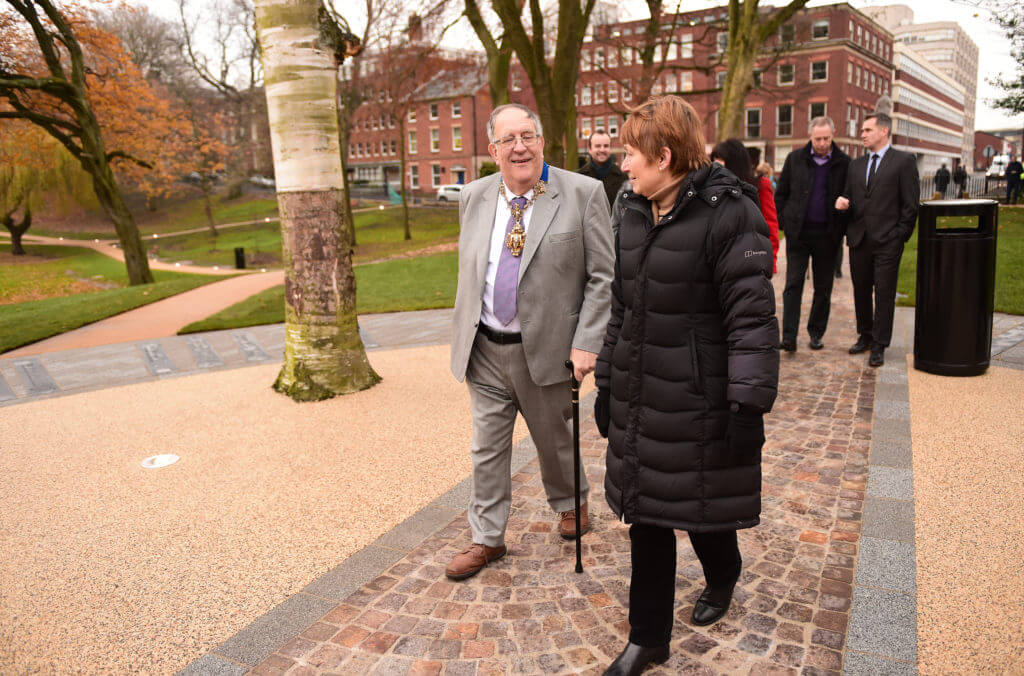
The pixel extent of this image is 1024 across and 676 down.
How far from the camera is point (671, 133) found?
8.60 feet

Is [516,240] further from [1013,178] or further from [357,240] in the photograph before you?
[357,240]

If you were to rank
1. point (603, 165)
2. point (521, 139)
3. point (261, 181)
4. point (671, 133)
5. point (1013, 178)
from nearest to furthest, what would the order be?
point (671, 133), point (521, 139), point (603, 165), point (1013, 178), point (261, 181)

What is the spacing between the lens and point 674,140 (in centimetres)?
263

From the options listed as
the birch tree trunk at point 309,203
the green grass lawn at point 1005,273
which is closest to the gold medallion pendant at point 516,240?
the birch tree trunk at point 309,203

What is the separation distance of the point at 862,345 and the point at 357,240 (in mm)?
32339

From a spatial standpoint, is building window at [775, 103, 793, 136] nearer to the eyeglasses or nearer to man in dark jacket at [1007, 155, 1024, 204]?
man in dark jacket at [1007, 155, 1024, 204]

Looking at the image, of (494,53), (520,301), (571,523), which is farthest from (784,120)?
(520,301)

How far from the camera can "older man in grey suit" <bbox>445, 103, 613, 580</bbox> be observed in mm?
3518

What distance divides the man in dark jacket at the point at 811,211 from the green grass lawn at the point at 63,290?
9479 mm

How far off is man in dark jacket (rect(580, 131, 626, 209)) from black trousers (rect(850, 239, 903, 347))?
8.22ft

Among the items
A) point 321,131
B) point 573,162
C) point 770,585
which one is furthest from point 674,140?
point 573,162

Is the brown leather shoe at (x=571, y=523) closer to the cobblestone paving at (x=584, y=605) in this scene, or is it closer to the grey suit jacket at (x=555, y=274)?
the cobblestone paving at (x=584, y=605)

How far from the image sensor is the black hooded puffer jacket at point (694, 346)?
8.34 ft

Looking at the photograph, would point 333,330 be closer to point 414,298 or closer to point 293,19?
point 293,19
